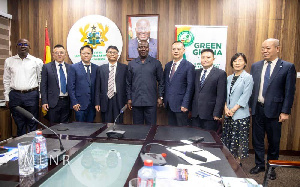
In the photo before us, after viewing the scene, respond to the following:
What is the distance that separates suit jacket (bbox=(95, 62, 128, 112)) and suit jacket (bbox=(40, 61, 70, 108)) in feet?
1.92

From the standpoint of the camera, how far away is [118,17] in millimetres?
3721

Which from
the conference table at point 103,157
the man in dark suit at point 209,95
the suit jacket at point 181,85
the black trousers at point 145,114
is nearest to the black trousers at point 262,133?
the man in dark suit at point 209,95

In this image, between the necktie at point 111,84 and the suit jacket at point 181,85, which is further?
the necktie at point 111,84

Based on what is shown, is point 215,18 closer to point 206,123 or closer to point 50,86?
point 206,123

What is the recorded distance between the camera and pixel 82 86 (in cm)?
317

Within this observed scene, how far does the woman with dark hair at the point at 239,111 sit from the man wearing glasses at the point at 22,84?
2774 millimetres

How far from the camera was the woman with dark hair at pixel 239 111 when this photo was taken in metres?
2.72

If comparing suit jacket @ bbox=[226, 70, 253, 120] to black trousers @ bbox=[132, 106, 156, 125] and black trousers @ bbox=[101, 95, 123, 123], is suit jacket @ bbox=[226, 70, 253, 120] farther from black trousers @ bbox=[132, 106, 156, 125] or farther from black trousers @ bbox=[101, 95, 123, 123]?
black trousers @ bbox=[101, 95, 123, 123]

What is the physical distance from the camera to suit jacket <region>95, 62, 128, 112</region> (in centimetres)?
316

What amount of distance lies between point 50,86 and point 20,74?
0.50 meters

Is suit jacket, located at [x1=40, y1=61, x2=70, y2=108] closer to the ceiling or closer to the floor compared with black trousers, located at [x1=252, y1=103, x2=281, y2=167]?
closer to the ceiling

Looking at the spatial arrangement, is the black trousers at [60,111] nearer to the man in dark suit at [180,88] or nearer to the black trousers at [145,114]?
the black trousers at [145,114]

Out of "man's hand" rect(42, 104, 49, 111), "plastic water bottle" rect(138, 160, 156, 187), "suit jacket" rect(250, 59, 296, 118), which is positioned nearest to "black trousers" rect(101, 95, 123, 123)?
"man's hand" rect(42, 104, 49, 111)

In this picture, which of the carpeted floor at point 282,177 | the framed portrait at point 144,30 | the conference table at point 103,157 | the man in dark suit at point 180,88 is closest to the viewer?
the conference table at point 103,157
